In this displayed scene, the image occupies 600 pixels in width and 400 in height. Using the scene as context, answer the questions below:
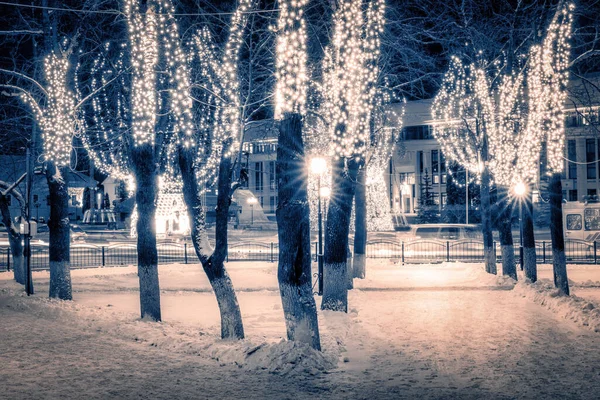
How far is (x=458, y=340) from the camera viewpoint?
10469 mm

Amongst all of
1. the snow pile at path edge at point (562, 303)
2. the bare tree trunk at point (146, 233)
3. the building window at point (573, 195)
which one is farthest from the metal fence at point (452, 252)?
the building window at point (573, 195)

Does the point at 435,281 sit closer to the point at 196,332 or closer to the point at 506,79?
the point at 506,79

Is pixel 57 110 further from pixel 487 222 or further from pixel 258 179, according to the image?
pixel 258 179

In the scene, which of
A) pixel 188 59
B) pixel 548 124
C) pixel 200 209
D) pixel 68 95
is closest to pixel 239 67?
pixel 188 59

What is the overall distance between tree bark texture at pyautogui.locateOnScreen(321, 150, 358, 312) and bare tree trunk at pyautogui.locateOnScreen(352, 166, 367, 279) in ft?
13.9

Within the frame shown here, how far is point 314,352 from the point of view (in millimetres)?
8719

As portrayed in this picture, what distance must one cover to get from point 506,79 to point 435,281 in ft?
24.0

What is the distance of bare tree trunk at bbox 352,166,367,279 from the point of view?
721 inches

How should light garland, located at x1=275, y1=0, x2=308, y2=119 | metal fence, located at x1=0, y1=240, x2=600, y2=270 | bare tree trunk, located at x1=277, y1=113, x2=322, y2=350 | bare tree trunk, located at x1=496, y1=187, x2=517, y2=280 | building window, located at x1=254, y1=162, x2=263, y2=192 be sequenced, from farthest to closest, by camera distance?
building window, located at x1=254, y1=162, x2=263, y2=192
metal fence, located at x1=0, y1=240, x2=600, y2=270
bare tree trunk, located at x1=496, y1=187, x2=517, y2=280
light garland, located at x1=275, y1=0, x2=308, y2=119
bare tree trunk, located at x1=277, y1=113, x2=322, y2=350

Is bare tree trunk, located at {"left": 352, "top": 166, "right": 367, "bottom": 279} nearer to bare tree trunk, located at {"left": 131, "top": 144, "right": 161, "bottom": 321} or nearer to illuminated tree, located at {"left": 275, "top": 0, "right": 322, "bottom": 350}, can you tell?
bare tree trunk, located at {"left": 131, "top": 144, "right": 161, "bottom": 321}

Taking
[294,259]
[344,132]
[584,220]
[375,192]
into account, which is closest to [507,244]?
[344,132]

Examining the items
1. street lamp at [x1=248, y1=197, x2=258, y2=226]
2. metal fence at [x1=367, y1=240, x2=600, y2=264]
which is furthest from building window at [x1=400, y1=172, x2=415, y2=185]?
metal fence at [x1=367, y1=240, x2=600, y2=264]

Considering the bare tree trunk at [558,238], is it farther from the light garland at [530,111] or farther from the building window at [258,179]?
the building window at [258,179]

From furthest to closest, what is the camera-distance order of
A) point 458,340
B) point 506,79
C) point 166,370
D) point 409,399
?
point 506,79 < point 458,340 < point 166,370 < point 409,399
